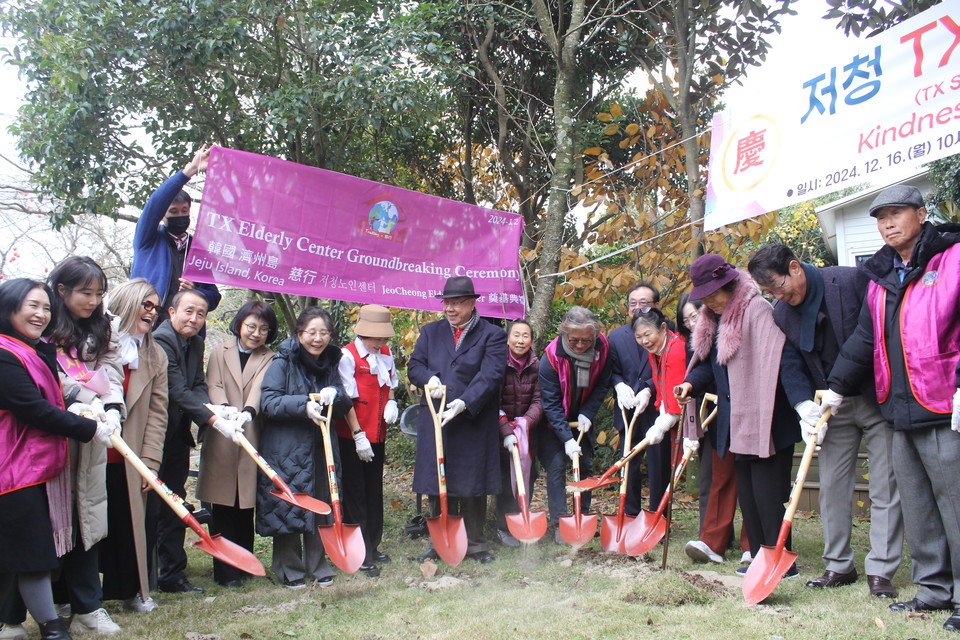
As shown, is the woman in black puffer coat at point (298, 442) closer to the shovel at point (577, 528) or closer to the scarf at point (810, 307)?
the shovel at point (577, 528)

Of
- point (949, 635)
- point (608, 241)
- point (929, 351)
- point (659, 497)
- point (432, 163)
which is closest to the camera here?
point (949, 635)

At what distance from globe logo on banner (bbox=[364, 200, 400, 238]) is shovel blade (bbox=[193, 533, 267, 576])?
98.8 inches

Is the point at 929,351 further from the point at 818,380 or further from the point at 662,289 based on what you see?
the point at 662,289

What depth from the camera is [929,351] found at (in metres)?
3.15

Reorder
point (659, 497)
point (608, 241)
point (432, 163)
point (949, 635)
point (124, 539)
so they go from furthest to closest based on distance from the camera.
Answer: point (432, 163)
point (608, 241)
point (659, 497)
point (124, 539)
point (949, 635)

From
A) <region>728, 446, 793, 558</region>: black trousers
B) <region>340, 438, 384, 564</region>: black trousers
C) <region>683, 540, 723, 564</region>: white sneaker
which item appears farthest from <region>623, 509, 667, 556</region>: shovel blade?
<region>340, 438, 384, 564</region>: black trousers

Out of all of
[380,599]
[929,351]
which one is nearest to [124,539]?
[380,599]

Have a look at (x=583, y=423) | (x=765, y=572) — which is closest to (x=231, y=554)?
(x=583, y=423)

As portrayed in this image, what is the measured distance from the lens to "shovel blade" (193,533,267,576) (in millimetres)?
3543

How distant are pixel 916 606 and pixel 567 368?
2515mm

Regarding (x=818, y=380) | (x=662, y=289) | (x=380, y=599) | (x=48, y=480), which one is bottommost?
(x=380, y=599)

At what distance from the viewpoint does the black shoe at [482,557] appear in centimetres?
454

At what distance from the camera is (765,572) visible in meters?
3.44

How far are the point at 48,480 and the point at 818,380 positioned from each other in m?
3.67
